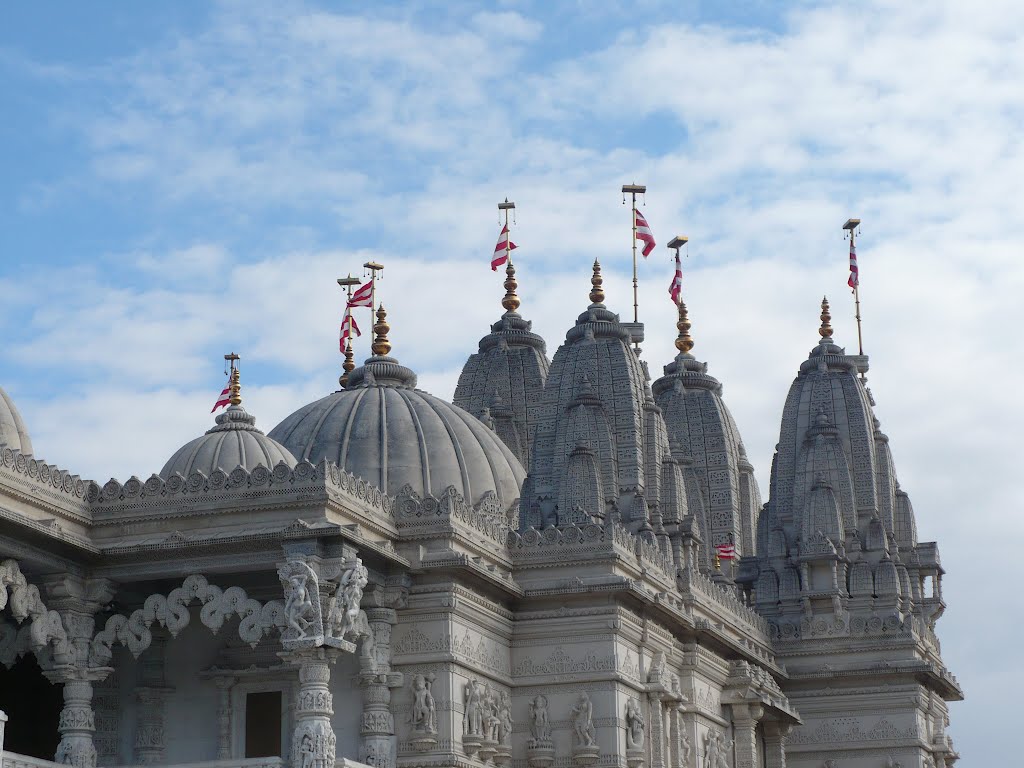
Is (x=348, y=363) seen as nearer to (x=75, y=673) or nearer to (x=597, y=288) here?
(x=597, y=288)

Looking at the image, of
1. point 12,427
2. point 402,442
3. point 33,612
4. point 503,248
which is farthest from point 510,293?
point 33,612

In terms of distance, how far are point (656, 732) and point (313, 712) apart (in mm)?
8002

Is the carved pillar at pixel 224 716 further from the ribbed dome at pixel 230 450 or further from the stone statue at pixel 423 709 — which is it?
the ribbed dome at pixel 230 450

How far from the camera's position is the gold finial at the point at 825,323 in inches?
1845

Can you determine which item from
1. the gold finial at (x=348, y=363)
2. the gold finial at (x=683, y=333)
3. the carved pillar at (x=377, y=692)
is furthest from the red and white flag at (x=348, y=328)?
the carved pillar at (x=377, y=692)

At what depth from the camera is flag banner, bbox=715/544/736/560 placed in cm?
4347

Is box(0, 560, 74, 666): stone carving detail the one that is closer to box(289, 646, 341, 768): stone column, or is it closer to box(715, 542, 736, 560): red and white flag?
box(289, 646, 341, 768): stone column

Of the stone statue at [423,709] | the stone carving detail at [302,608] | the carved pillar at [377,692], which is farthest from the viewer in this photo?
the stone statue at [423,709]

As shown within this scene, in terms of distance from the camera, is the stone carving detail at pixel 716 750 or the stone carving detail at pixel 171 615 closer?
the stone carving detail at pixel 171 615

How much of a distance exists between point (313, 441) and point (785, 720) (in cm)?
1085

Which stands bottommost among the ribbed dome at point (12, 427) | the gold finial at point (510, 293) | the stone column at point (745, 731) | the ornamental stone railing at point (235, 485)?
the stone column at point (745, 731)

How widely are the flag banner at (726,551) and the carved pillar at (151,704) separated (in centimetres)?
1750

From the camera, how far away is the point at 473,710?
94.1 ft

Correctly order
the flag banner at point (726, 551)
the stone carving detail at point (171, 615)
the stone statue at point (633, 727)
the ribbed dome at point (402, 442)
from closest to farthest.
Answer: the stone carving detail at point (171, 615)
the stone statue at point (633, 727)
the ribbed dome at point (402, 442)
the flag banner at point (726, 551)
